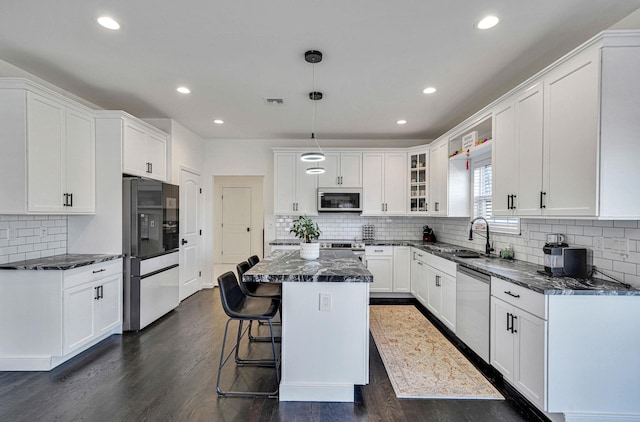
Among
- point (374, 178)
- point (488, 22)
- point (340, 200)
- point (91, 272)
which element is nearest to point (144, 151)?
point (91, 272)

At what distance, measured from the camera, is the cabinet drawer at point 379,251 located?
4781 millimetres

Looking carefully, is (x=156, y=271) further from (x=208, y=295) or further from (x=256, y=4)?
(x=256, y=4)

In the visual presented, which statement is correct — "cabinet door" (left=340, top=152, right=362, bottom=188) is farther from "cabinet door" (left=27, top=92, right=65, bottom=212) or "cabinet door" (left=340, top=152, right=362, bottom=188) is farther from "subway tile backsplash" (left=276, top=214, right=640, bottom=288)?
"cabinet door" (left=27, top=92, right=65, bottom=212)

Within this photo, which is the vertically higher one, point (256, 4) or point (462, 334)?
point (256, 4)

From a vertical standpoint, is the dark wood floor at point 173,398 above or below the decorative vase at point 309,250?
below

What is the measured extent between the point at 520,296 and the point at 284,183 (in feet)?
12.3

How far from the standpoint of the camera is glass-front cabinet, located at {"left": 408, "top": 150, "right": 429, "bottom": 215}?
16.0ft

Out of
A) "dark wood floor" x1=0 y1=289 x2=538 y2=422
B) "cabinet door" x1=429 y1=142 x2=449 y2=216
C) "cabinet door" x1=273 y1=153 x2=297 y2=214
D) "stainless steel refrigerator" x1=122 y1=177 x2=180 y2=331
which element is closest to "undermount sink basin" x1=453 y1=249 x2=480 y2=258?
"cabinet door" x1=429 y1=142 x2=449 y2=216

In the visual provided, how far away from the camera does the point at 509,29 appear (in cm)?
219

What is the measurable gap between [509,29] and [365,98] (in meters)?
1.60

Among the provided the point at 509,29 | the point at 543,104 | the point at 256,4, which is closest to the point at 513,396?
the point at 543,104

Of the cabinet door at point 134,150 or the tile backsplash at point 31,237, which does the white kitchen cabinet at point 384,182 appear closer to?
the cabinet door at point 134,150

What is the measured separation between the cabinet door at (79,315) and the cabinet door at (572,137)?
4.13 metres

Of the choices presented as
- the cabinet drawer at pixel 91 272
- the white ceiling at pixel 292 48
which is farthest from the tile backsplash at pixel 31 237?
the white ceiling at pixel 292 48
